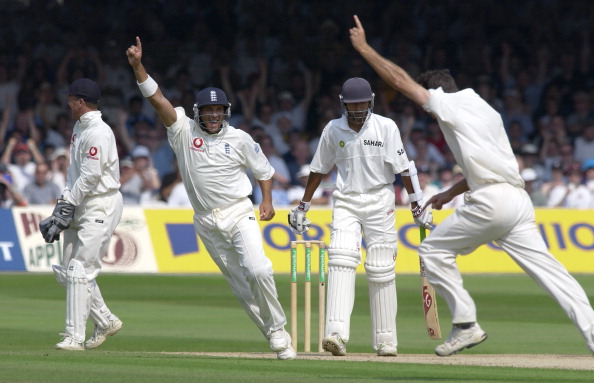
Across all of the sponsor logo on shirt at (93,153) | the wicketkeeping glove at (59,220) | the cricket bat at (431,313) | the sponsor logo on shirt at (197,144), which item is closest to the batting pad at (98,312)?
the wicketkeeping glove at (59,220)

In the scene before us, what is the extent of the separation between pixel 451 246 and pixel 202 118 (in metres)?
2.45

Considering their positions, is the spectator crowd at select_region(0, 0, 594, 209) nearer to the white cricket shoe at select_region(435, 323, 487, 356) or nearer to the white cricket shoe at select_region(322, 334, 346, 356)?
the white cricket shoe at select_region(322, 334, 346, 356)

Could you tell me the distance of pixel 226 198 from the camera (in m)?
9.09

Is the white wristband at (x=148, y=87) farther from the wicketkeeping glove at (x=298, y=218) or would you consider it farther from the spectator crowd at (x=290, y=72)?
the spectator crowd at (x=290, y=72)

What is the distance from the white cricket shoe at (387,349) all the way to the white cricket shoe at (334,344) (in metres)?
0.38

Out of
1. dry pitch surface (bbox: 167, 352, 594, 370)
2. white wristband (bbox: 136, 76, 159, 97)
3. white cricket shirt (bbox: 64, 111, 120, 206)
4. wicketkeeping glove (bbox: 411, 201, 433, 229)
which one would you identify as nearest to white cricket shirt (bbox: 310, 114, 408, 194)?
wicketkeeping glove (bbox: 411, 201, 433, 229)

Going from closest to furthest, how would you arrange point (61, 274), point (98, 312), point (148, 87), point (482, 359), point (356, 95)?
point (148, 87) → point (482, 359) → point (356, 95) → point (61, 274) → point (98, 312)

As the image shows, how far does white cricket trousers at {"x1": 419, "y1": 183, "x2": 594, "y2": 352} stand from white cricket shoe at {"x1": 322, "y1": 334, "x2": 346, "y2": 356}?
167 centimetres

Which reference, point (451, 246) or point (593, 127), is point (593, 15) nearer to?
point (593, 127)

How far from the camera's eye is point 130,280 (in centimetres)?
1639

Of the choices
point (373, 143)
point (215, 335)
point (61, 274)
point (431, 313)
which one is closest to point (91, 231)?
point (61, 274)

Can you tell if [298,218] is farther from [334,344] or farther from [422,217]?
[334,344]

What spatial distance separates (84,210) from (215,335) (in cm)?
249

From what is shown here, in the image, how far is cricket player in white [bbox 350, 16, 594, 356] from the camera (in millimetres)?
7445
